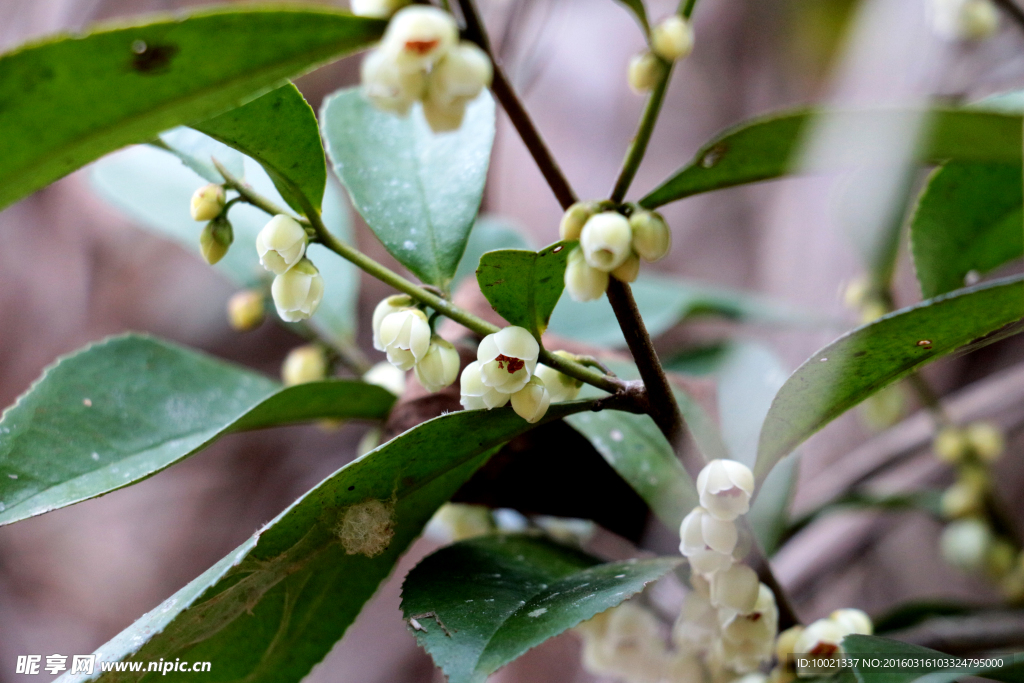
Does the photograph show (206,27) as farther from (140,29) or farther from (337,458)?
(337,458)

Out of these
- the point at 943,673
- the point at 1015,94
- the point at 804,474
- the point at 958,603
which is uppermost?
the point at 804,474

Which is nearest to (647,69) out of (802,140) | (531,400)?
(802,140)

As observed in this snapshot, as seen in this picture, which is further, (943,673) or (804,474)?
(804,474)

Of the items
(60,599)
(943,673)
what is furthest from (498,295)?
(60,599)

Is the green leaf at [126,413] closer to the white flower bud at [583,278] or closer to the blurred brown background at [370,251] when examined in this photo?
the white flower bud at [583,278]

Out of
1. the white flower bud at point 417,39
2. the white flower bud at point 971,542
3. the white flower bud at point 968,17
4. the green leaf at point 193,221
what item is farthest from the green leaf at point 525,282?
the white flower bud at point 968,17

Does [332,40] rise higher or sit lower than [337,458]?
lower

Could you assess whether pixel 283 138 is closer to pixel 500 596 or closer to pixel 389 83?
pixel 389 83
